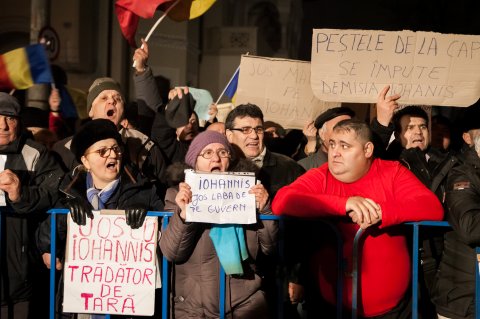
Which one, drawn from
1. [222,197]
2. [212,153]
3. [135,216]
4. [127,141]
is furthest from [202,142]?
[127,141]

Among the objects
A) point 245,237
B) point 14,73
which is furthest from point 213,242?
point 14,73

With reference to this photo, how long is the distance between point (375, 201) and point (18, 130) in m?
2.64

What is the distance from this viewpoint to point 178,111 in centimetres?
634

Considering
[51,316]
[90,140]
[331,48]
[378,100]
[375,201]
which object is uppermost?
[331,48]

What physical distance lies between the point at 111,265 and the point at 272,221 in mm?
1054

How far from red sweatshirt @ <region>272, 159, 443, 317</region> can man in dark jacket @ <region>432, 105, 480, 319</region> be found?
0.14 meters

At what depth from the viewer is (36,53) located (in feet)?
24.9

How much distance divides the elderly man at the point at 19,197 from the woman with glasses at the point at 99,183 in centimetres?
15

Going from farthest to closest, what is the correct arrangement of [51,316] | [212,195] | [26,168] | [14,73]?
[14,73]
[26,168]
[51,316]
[212,195]

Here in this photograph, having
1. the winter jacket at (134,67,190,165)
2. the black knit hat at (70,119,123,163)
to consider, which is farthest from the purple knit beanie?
the winter jacket at (134,67,190,165)

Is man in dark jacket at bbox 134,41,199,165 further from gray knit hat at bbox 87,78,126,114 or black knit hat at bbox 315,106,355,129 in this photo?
black knit hat at bbox 315,106,355,129

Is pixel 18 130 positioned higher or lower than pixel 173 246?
higher

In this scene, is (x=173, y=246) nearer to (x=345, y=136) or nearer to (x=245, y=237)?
(x=245, y=237)

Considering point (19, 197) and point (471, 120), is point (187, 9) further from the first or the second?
point (19, 197)
